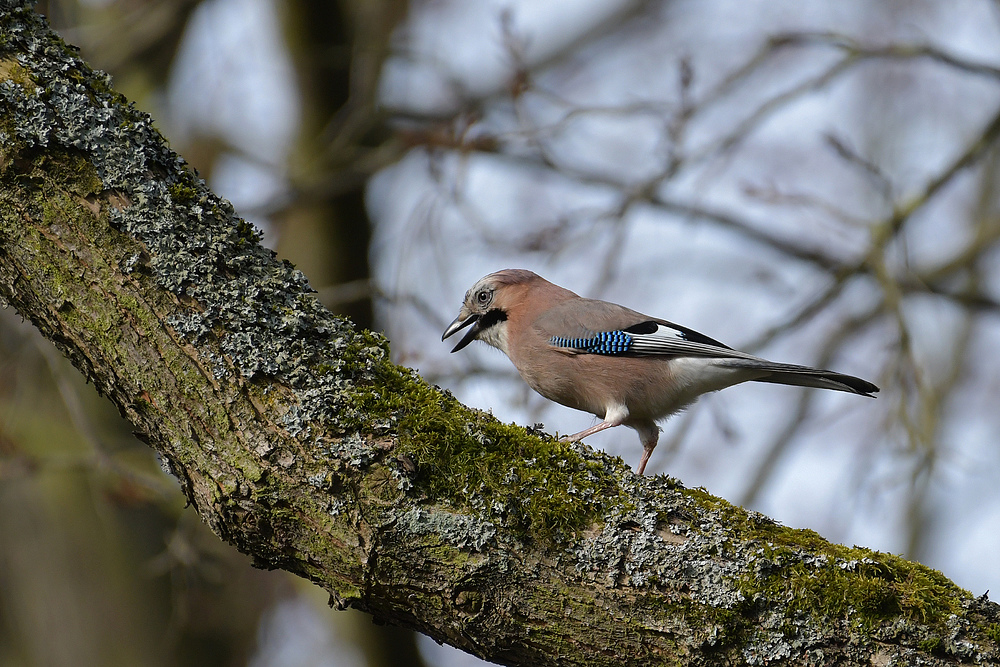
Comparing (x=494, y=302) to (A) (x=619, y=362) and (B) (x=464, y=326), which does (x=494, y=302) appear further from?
(A) (x=619, y=362)

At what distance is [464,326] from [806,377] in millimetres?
2141

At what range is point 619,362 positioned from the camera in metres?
4.74

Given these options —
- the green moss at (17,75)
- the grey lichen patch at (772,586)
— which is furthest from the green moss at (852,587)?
the green moss at (17,75)

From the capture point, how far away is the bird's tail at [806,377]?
156 inches

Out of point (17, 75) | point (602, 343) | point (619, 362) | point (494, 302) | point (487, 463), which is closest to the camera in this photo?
point (487, 463)

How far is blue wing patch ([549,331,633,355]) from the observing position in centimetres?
482

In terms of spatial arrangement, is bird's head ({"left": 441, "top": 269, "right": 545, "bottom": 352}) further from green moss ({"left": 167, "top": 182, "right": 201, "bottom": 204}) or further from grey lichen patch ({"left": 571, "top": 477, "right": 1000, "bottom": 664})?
grey lichen patch ({"left": 571, "top": 477, "right": 1000, "bottom": 664})

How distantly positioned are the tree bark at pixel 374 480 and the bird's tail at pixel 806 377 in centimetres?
155

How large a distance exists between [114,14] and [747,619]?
8442mm

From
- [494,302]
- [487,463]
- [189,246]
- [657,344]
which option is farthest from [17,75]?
→ [657,344]

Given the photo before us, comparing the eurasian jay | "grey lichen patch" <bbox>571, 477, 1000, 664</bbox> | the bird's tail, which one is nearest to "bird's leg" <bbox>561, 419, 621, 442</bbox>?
the eurasian jay

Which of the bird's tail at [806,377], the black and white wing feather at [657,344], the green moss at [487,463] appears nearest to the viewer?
the green moss at [487,463]

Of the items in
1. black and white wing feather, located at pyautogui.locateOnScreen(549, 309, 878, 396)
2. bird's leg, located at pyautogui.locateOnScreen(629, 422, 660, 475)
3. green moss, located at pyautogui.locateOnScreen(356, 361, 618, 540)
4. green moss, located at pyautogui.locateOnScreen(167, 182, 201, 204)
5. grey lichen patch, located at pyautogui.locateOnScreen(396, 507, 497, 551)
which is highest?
black and white wing feather, located at pyautogui.locateOnScreen(549, 309, 878, 396)

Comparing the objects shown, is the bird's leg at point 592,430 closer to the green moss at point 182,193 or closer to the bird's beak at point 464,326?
the bird's beak at point 464,326
